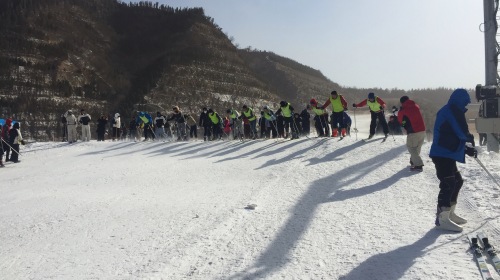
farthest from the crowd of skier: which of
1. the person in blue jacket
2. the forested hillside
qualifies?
the forested hillside

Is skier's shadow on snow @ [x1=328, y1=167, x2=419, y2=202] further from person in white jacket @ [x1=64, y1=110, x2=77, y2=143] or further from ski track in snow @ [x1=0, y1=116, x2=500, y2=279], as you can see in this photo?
person in white jacket @ [x1=64, y1=110, x2=77, y2=143]

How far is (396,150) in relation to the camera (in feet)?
40.8

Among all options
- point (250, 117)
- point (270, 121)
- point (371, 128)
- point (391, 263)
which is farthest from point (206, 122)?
point (391, 263)

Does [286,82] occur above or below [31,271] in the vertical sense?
above

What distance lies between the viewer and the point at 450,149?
18.4 ft

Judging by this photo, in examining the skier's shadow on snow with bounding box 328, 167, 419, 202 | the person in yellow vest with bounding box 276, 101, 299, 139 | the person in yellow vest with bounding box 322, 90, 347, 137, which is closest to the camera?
the skier's shadow on snow with bounding box 328, 167, 419, 202

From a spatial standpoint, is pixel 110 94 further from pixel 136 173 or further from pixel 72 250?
pixel 72 250

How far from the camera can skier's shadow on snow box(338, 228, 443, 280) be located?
14.5ft

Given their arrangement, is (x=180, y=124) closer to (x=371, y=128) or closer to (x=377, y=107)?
(x=371, y=128)

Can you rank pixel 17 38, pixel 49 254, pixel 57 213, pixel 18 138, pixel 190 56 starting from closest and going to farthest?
pixel 49 254 → pixel 57 213 → pixel 18 138 → pixel 17 38 → pixel 190 56

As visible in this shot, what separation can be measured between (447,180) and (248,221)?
2945 mm

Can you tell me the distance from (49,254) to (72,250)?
0.28 metres

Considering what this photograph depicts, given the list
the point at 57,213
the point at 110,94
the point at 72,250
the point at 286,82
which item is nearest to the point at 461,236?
the point at 72,250

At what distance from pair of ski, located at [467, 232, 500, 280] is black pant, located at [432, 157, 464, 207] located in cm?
56
